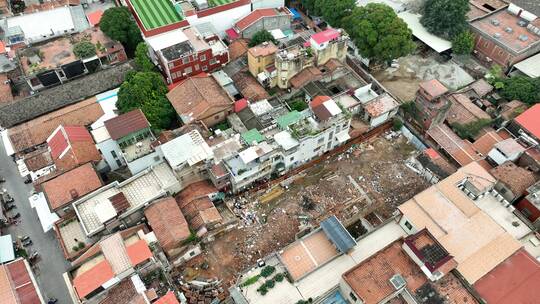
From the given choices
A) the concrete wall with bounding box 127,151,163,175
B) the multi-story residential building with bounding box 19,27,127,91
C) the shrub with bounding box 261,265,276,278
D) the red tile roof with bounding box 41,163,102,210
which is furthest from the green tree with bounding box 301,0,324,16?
the shrub with bounding box 261,265,276,278

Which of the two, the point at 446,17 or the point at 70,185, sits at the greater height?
the point at 70,185

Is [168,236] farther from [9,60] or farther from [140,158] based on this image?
[9,60]

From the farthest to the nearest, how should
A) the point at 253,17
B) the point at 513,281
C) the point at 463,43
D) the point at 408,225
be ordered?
1. the point at 253,17
2. the point at 463,43
3. the point at 408,225
4. the point at 513,281

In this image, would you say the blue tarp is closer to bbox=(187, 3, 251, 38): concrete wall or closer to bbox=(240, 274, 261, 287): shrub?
bbox=(187, 3, 251, 38): concrete wall

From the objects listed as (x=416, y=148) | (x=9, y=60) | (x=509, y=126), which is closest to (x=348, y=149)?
(x=416, y=148)

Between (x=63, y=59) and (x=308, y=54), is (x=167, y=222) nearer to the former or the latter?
(x=308, y=54)

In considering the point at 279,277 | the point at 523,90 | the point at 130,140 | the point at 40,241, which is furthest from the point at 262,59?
the point at 523,90
